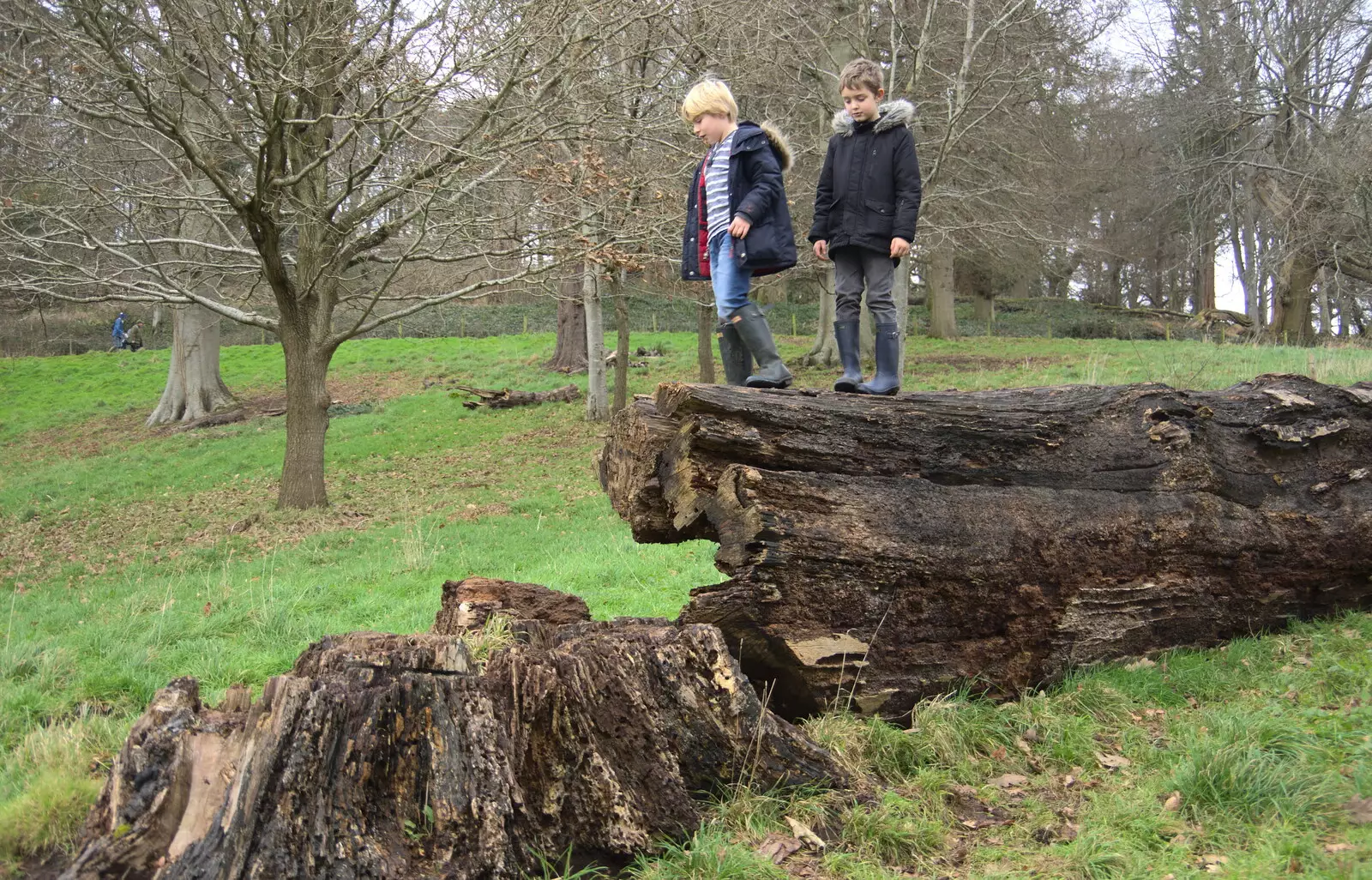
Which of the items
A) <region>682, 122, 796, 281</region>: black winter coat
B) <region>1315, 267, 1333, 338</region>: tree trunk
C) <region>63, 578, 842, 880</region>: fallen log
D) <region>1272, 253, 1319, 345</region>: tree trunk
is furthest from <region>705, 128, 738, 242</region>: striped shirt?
<region>1272, 253, 1319, 345</region>: tree trunk

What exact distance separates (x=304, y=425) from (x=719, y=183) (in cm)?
929

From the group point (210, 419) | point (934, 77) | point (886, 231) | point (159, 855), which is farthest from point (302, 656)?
point (210, 419)

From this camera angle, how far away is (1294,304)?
87.0ft

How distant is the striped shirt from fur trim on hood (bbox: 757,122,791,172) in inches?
7.6

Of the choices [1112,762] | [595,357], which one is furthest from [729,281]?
[595,357]

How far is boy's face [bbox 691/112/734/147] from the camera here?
562 cm

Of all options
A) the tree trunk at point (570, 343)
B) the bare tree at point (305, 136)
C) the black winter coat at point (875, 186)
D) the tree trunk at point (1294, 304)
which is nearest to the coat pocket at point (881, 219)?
the black winter coat at point (875, 186)

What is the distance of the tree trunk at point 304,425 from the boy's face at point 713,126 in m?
8.67

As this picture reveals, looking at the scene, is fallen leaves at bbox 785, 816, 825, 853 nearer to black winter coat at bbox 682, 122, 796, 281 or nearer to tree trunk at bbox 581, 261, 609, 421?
black winter coat at bbox 682, 122, 796, 281

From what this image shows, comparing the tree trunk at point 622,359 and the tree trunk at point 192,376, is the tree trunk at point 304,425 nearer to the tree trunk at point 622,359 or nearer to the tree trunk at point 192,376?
the tree trunk at point 622,359

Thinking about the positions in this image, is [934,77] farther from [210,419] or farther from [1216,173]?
[210,419]

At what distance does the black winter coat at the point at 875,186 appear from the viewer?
5672mm

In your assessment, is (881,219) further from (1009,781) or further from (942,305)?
(942,305)

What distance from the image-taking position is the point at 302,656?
3.56 meters
